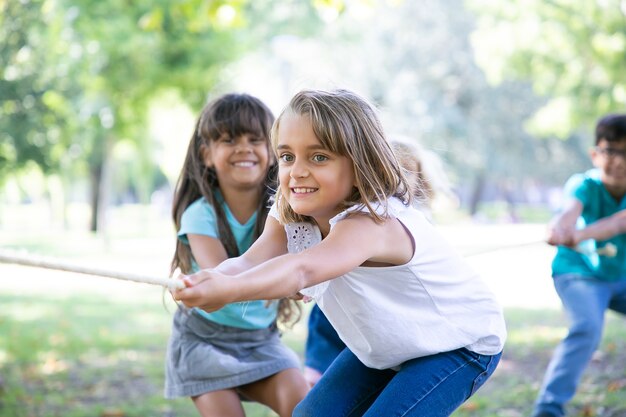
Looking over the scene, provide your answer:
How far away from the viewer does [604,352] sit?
6.41 metres

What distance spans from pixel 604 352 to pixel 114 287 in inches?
332

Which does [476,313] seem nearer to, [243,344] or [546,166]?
[243,344]

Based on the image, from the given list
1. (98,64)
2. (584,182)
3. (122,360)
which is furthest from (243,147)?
(98,64)

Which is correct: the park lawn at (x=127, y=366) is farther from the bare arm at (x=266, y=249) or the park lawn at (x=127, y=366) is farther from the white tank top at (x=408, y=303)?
the white tank top at (x=408, y=303)

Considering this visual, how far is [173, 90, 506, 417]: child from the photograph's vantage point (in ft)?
7.37

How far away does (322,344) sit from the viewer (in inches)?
147

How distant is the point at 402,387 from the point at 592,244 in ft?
8.39

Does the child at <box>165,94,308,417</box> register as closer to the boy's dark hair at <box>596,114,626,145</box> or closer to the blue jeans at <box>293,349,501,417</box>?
the blue jeans at <box>293,349,501,417</box>

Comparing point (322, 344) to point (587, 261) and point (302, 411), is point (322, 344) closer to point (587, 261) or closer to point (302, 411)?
point (302, 411)

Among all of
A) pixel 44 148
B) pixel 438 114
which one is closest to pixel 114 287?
pixel 44 148

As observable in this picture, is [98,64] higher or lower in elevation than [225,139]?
higher

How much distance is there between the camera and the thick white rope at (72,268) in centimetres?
174


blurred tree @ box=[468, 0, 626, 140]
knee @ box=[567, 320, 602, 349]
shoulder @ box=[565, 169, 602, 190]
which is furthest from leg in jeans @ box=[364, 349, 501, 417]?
blurred tree @ box=[468, 0, 626, 140]

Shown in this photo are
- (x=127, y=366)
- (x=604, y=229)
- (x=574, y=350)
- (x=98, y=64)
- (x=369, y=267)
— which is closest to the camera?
(x=369, y=267)
